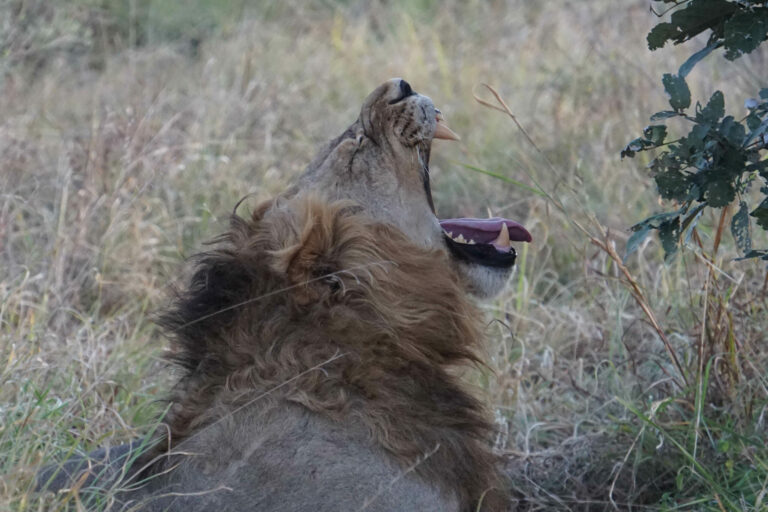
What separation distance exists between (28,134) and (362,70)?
Result: 242 cm

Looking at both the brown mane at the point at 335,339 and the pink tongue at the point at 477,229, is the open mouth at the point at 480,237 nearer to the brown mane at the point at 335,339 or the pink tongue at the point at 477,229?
the pink tongue at the point at 477,229

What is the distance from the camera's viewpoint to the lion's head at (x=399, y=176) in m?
2.92

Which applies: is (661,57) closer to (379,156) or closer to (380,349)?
(379,156)

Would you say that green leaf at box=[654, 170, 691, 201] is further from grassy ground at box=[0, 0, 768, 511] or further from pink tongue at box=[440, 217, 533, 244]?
pink tongue at box=[440, 217, 533, 244]

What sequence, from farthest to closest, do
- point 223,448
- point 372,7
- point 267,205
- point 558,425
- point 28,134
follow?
point 372,7 → point 28,134 → point 558,425 → point 267,205 → point 223,448

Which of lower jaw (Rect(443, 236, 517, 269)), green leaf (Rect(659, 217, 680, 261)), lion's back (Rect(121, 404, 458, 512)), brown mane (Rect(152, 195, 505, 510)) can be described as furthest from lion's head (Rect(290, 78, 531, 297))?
lion's back (Rect(121, 404, 458, 512))

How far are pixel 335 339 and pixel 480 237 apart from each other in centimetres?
79

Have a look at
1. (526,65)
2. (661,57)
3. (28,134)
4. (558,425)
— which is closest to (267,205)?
(558,425)

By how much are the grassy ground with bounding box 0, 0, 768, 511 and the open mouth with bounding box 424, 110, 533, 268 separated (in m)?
0.27

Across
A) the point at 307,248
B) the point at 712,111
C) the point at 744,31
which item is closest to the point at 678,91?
the point at 712,111

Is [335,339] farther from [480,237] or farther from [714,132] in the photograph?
[714,132]

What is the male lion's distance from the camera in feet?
7.84

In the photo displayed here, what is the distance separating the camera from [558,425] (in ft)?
12.1

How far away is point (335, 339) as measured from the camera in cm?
254
